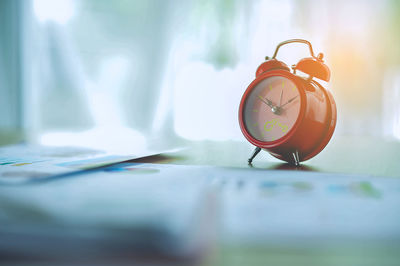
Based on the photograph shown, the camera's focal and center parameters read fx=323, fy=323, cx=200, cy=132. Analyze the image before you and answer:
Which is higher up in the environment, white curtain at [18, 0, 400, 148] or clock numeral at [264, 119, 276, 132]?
white curtain at [18, 0, 400, 148]

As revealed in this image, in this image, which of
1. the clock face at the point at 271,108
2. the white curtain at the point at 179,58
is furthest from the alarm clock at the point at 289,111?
the white curtain at the point at 179,58

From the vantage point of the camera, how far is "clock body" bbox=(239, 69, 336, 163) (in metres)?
0.61

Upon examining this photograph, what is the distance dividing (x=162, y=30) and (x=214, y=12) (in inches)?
16.9

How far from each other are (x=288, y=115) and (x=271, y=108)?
0.05 m

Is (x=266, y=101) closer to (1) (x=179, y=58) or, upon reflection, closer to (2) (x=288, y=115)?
(2) (x=288, y=115)

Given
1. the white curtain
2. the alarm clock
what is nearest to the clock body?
the alarm clock

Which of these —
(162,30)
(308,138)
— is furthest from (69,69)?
(308,138)

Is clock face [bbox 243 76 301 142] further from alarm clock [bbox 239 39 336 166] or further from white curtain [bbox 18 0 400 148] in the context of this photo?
white curtain [bbox 18 0 400 148]

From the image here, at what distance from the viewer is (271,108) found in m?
0.66

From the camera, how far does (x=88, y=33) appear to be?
2713 mm

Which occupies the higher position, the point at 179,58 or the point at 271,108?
the point at 179,58

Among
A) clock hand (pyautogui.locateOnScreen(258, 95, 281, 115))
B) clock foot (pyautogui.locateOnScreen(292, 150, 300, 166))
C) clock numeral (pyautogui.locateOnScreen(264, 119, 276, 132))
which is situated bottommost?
clock foot (pyautogui.locateOnScreen(292, 150, 300, 166))

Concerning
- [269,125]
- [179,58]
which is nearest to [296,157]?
[269,125]

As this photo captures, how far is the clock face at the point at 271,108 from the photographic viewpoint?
628mm
